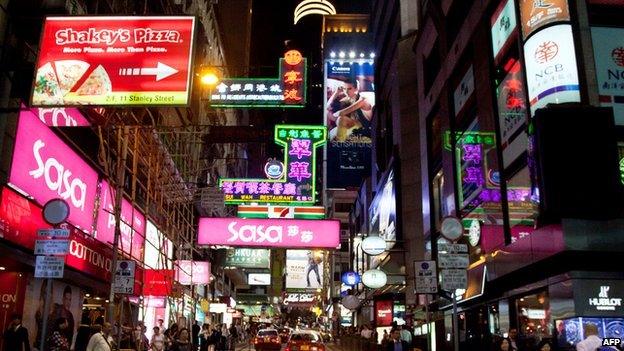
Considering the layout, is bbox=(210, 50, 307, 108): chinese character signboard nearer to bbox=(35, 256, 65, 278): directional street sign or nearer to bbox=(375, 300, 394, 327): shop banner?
bbox=(35, 256, 65, 278): directional street sign

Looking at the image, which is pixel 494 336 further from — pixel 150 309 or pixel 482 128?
pixel 150 309

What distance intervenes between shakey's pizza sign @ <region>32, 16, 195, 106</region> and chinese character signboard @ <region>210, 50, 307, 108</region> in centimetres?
424

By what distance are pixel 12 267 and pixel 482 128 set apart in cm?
1418

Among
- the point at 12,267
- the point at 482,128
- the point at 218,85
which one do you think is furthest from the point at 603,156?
the point at 12,267

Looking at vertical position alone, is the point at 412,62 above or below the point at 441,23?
above

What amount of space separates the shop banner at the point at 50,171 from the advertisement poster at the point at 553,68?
11794 millimetres

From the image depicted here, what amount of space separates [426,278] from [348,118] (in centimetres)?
6599

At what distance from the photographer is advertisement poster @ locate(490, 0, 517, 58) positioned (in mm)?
16172

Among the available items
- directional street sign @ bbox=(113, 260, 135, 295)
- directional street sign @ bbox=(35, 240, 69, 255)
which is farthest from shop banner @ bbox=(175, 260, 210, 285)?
directional street sign @ bbox=(35, 240, 69, 255)

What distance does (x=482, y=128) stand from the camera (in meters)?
18.7

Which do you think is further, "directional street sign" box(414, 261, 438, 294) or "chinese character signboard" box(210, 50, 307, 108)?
"chinese character signboard" box(210, 50, 307, 108)

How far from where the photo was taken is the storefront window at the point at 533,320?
44.1 ft

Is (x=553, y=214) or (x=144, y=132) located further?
(x=144, y=132)

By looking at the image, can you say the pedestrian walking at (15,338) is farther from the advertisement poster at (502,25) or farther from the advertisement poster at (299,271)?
the advertisement poster at (299,271)
